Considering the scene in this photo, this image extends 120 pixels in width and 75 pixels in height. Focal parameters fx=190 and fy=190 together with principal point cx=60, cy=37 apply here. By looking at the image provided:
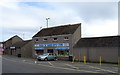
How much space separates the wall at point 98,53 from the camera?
3111cm

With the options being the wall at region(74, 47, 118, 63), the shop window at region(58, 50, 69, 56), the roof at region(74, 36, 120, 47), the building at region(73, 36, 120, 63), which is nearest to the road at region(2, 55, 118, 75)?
the wall at region(74, 47, 118, 63)

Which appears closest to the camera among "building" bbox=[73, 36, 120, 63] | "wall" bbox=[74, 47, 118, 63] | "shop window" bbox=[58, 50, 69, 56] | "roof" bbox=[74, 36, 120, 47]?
"wall" bbox=[74, 47, 118, 63]

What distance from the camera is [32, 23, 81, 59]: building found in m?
39.8

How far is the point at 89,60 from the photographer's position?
115 ft

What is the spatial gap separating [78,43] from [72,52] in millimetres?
2209

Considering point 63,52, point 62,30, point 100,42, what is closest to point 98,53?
point 100,42

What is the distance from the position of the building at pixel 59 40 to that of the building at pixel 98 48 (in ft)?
5.88

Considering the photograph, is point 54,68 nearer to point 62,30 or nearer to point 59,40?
point 59,40

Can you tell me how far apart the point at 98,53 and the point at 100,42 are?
7.33ft

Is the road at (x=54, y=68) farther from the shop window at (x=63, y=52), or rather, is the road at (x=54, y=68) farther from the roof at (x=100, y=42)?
the shop window at (x=63, y=52)

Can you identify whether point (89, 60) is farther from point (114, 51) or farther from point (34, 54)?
point (34, 54)

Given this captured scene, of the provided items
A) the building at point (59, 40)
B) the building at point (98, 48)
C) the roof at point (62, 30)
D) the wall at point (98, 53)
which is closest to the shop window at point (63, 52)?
the building at point (59, 40)

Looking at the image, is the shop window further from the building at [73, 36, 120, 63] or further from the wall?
the wall

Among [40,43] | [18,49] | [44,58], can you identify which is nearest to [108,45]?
[44,58]
